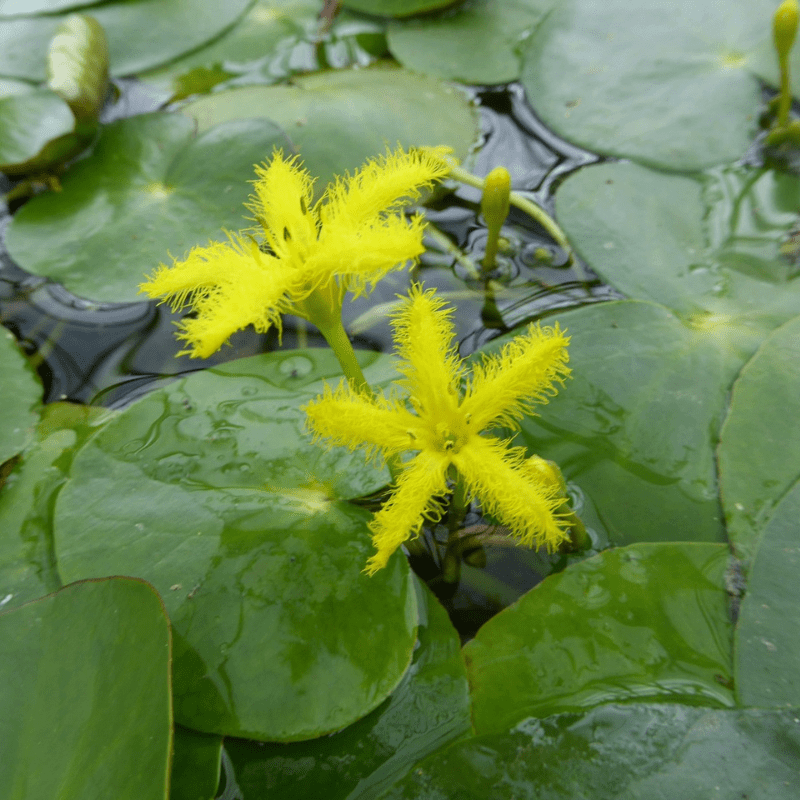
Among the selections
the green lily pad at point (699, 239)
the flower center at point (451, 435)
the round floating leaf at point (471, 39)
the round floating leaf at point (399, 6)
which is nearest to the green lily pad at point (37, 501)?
the flower center at point (451, 435)

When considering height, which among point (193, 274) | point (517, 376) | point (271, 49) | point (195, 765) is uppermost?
point (271, 49)

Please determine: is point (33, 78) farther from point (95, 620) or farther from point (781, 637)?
point (781, 637)

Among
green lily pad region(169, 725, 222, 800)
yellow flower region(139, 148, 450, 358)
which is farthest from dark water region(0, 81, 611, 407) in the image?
green lily pad region(169, 725, 222, 800)

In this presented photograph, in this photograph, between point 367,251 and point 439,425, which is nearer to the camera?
point 367,251

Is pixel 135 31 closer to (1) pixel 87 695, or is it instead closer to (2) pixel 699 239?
(2) pixel 699 239

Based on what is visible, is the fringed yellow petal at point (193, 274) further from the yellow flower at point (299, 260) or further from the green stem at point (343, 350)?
the green stem at point (343, 350)

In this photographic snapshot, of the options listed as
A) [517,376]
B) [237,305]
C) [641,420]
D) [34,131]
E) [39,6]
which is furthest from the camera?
[39,6]

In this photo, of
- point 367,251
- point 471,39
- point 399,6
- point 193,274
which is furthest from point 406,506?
point 399,6
